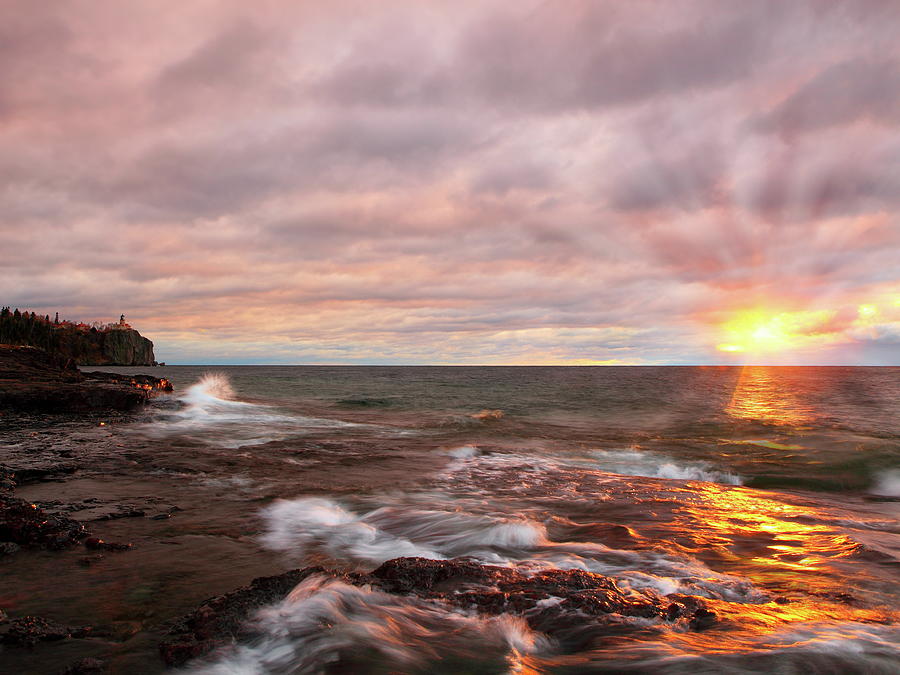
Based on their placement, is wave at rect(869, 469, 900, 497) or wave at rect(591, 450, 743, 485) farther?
wave at rect(591, 450, 743, 485)

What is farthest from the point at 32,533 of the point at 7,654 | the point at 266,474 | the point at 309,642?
the point at 266,474

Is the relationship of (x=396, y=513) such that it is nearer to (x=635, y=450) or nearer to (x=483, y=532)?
(x=483, y=532)

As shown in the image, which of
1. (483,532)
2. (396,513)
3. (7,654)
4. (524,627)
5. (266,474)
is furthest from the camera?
(266,474)

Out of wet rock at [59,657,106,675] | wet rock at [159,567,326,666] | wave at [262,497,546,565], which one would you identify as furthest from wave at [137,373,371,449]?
wet rock at [59,657,106,675]

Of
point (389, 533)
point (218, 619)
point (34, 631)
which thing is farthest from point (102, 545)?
point (389, 533)

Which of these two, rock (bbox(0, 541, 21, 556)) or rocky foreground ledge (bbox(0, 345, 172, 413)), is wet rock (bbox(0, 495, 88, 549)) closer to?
rock (bbox(0, 541, 21, 556))

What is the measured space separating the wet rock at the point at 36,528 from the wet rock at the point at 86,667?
2488mm

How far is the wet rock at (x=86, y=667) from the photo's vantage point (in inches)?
119

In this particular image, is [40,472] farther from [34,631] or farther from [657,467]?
[657,467]

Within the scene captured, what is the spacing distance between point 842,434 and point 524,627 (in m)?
22.0

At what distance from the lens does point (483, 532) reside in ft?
21.3

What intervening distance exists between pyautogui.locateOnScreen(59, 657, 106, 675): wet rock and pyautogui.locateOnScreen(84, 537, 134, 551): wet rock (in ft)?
7.33

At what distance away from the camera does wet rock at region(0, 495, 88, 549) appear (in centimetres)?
504

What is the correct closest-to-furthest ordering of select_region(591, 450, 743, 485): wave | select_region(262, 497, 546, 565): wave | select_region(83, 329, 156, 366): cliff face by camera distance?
select_region(262, 497, 546, 565): wave → select_region(591, 450, 743, 485): wave → select_region(83, 329, 156, 366): cliff face
